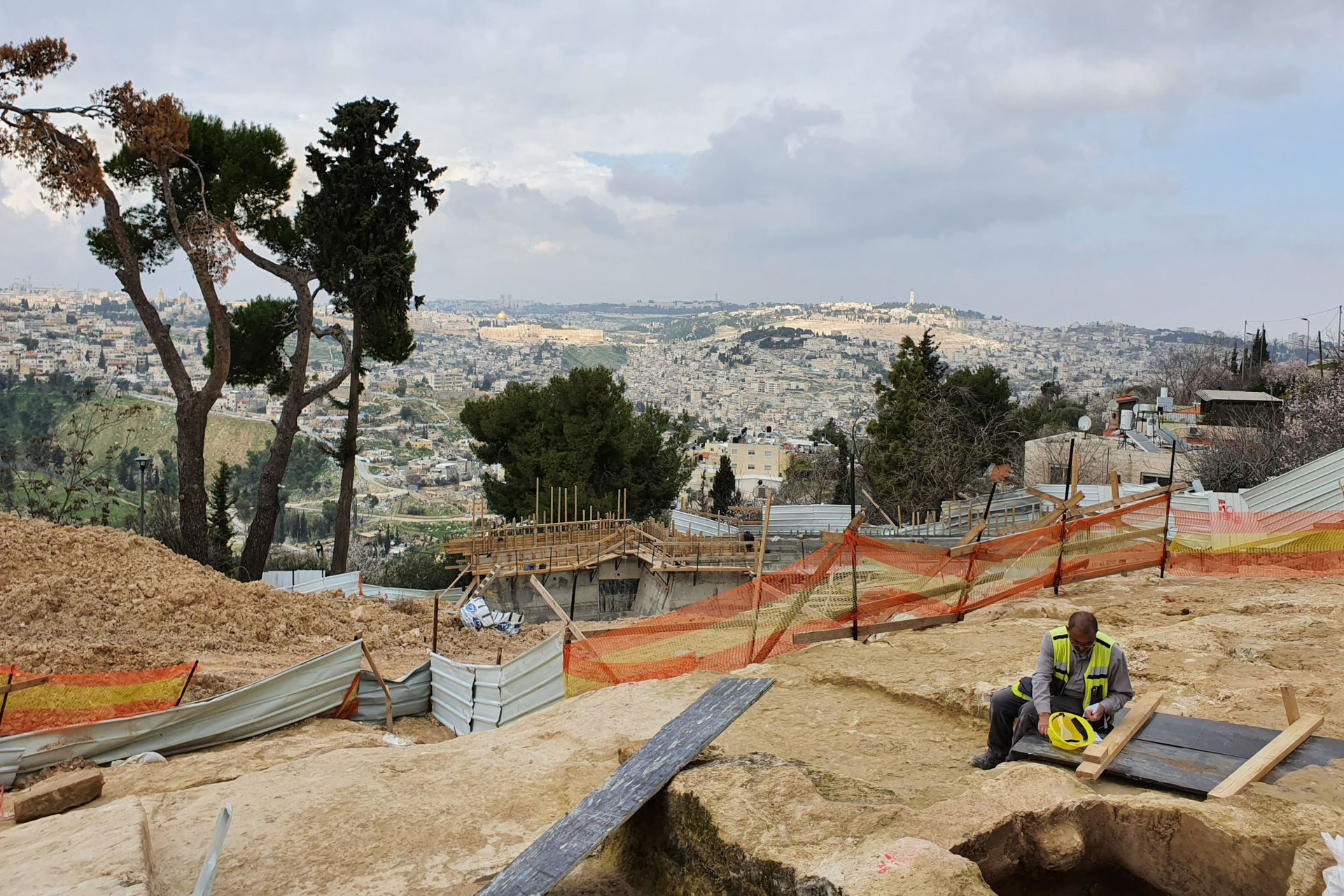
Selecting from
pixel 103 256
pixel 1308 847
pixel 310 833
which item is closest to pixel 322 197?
pixel 103 256

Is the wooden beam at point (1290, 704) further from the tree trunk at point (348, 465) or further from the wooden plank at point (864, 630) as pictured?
the tree trunk at point (348, 465)

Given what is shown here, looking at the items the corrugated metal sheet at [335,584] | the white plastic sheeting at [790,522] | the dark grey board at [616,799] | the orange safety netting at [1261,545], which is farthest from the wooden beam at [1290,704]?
the white plastic sheeting at [790,522]

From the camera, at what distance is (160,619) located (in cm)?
1185

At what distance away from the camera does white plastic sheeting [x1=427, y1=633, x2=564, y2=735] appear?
9.02 m

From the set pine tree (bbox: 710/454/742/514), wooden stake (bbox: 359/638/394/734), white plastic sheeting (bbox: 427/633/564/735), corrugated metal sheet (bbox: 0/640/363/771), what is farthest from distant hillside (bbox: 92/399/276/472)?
white plastic sheeting (bbox: 427/633/564/735)

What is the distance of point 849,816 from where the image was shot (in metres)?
3.79

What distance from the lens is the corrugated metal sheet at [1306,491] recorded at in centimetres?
1553

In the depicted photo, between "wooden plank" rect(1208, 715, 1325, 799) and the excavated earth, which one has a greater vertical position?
"wooden plank" rect(1208, 715, 1325, 799)

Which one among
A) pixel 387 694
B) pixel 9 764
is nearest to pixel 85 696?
pixel 9 764

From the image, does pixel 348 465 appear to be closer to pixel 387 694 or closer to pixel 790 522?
pixel 790 522

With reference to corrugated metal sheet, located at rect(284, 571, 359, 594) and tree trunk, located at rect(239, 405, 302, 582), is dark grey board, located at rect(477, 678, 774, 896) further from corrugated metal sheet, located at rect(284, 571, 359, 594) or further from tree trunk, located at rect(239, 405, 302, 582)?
tree trunk, located at rect(239, 405, 302, 582)

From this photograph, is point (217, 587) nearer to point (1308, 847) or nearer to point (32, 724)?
point (32, 724)

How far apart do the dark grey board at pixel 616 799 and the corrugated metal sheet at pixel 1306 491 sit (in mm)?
14736

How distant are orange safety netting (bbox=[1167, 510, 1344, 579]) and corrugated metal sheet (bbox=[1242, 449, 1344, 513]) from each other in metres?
2.26
